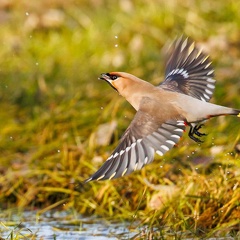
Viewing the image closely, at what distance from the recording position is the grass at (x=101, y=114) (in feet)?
22.1

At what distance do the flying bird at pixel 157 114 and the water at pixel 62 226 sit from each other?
30.1 inches

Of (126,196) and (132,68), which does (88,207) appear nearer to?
(126,196)

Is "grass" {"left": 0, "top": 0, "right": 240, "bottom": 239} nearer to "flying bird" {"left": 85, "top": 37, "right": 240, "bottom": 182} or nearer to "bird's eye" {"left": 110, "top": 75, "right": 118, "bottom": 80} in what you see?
"flying bird" {"left": 85, "top": 37, "right": 240, "bottom": 182}

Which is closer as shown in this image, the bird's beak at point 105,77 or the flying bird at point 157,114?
the flying bird at point 157,114

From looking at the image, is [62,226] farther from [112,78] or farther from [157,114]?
[157,114]

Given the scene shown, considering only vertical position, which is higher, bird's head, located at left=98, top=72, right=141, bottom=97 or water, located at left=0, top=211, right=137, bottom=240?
bird's head, located at left=98, top=72, right=141, bottom=97

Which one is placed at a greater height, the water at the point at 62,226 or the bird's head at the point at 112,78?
the bird's head at the point at 112,78

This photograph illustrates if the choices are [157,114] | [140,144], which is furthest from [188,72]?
[140,144]

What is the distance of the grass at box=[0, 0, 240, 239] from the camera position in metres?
6.75

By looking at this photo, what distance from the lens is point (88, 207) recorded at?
742 centimetres

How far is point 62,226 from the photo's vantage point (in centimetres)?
701

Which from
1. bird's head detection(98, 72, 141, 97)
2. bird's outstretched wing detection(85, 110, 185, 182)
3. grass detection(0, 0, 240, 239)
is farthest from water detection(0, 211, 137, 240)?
bird's head detection(98, 72, 141, 97)

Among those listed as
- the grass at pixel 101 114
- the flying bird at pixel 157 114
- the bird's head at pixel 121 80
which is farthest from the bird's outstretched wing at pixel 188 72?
the grass at pixel 101 114

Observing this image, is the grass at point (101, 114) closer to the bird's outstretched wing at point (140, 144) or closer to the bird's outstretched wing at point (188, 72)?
the bird's outstretched wing at point (140, 144)
